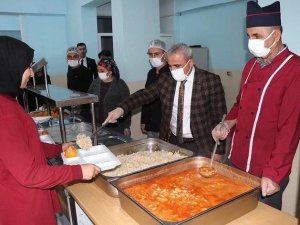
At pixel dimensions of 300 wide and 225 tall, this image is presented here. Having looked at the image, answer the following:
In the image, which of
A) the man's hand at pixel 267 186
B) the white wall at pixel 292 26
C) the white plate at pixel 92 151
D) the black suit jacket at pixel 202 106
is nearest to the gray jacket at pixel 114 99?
the black suit jacket at pixel 202 106

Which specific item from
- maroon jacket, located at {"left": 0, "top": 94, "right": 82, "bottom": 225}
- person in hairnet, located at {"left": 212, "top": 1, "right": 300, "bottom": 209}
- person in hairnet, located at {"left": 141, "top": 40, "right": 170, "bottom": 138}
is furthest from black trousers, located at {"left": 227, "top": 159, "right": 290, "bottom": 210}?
person in hairnet, located at {"left": 141, "top": 40, "right": 170, "bottom": 138}

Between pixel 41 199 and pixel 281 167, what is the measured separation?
997mm

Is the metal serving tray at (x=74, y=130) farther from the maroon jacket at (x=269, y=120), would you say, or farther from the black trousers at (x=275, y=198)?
the black trousers at (x=275, y=198)

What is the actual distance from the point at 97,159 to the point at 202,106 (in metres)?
0.80

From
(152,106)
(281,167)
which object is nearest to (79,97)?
(281,167)

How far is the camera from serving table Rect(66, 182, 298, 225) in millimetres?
1014

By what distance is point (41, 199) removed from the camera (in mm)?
1194

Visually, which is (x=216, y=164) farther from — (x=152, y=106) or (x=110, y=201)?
(x=152, y=106)

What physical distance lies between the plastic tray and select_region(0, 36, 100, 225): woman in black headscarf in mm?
104

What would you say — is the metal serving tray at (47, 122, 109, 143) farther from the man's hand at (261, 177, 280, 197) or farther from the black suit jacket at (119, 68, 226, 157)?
the man's hand at (261, 177, 280, 197)

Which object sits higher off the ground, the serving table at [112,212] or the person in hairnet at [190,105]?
the person in hairnet at [190,105]

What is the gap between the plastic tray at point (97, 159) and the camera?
4.14ft

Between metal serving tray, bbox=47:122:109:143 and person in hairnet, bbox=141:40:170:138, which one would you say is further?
person in hairnet, bbox=141:40:170:138

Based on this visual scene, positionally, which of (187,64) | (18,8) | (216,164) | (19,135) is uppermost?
(18,8)
